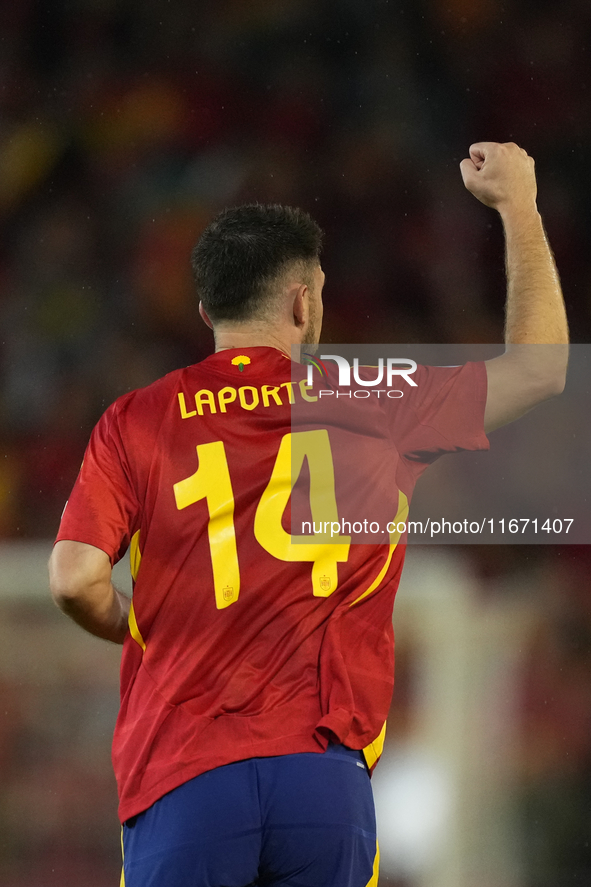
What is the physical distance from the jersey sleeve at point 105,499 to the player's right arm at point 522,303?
274 mm

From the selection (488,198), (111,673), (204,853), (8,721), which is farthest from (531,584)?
(204,853)

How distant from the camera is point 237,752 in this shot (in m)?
0.61

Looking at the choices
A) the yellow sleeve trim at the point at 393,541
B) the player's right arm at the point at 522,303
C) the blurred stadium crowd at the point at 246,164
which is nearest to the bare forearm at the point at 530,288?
the player's right arm at the point at 522,303

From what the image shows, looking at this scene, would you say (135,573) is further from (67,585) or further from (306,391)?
(306,391)

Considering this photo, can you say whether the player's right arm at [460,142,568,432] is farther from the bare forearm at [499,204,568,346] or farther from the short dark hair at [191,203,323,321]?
the short dark hair at [191,203,323,321]

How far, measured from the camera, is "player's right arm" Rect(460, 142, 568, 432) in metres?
0.68

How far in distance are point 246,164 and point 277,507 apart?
63.8 inches

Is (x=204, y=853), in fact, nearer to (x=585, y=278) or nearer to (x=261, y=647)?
(x=261, y=647)

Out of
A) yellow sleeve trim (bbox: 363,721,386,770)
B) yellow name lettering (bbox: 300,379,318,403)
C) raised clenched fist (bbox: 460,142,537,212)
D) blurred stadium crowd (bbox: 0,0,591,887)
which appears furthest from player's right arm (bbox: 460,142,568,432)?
blurred stadium crowd (bbox: 0,0,591,887)

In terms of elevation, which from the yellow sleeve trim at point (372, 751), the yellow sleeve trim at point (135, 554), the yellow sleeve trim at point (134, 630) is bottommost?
the yellow sleeve trim at point (372, 751)

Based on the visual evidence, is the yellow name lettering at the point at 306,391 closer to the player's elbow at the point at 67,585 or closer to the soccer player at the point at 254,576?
the soccer player at the point at 254,576

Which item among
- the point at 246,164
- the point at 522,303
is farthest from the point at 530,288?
the point at 246,164

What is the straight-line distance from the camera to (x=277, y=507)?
673 mm

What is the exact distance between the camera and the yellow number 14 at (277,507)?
66 centimetres
